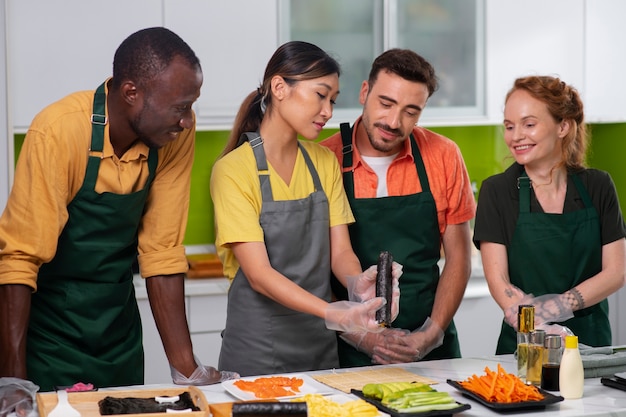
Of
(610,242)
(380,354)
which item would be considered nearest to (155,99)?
(380,354)

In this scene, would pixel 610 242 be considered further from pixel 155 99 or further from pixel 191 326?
pixel 191 326

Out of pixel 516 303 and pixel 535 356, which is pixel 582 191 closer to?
pixel 516 303

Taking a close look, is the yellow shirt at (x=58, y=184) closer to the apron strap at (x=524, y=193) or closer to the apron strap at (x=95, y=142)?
the apron strap at (x=95, y=142)

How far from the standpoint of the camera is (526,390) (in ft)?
7.29

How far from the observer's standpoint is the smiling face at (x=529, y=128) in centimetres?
295

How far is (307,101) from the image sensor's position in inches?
108

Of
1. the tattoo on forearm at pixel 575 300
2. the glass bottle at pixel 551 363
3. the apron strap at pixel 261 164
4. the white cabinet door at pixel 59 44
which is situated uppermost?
the white cabinet door at pixel 59 44

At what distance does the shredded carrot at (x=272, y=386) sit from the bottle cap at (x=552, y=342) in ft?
2.07

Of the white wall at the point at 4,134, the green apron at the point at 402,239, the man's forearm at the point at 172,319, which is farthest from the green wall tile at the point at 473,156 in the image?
the man's forearm at the point at 172,319

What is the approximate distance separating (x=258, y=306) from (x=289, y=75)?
69 centimetres

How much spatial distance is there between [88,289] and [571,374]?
132 centimetres

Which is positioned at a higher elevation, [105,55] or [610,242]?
[105,55]

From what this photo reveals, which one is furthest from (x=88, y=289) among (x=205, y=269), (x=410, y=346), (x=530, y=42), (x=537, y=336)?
(x=530, y=42)

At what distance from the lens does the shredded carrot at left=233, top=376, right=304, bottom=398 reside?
7.48ft
